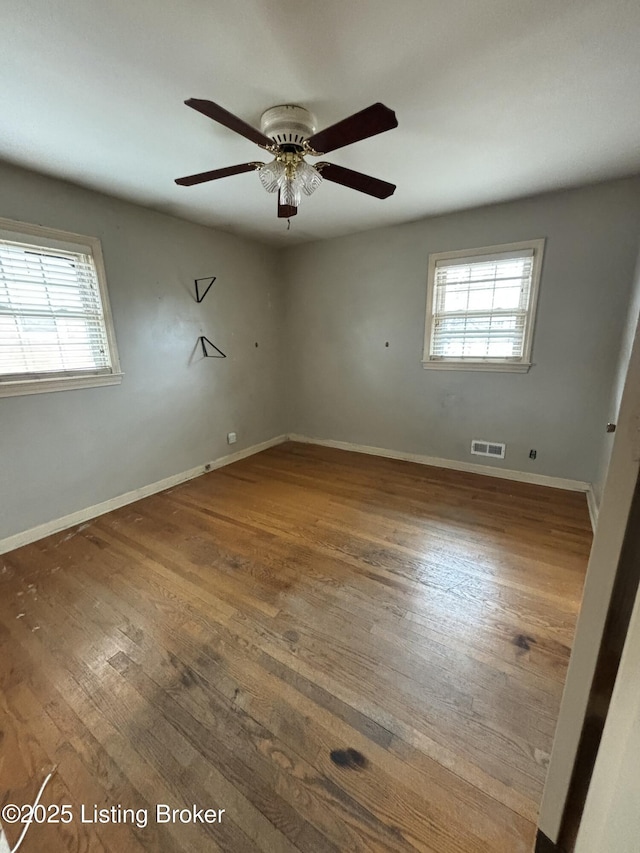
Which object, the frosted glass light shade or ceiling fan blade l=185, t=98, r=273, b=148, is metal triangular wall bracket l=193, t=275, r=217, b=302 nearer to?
the frosted glass light shade

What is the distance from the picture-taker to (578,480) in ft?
A: 9.86

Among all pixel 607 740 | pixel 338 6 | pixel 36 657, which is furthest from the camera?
pixel 36 657

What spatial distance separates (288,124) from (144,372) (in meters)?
2.23

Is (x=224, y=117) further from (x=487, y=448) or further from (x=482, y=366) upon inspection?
(x=487, y=448)

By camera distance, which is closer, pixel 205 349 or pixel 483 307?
pixel 483 307

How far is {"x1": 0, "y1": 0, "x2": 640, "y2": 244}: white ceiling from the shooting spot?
1.19 m

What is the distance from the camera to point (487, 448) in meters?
3.38

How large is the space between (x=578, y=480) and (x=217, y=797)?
3384mm

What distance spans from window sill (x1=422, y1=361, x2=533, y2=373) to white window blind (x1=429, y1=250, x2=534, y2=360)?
0.21 feet

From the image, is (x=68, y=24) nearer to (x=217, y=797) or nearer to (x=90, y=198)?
(x=90, y=198)

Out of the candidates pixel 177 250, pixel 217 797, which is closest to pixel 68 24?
pixel 177 250

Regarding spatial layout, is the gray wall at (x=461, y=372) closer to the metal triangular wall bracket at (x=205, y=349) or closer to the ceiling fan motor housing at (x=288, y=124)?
the metal triangular wall bracket at (x=205, y=349)

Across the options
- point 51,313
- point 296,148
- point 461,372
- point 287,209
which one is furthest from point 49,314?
point 461,372

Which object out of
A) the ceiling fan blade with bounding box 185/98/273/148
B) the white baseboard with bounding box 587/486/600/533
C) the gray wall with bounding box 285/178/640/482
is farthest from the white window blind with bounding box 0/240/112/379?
the white baseboard with bounding box 587/486/600/533
